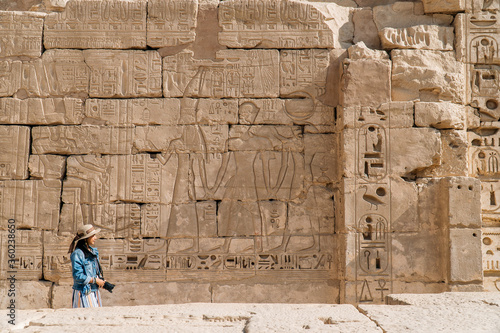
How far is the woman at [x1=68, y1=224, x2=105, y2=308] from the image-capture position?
5.09 metres

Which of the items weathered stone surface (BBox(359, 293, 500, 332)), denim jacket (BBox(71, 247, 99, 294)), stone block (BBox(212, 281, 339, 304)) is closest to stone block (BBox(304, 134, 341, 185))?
stone block (BBox(212, 281, 339, 304))

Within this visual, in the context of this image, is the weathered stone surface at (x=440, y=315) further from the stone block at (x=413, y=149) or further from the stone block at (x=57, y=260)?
the stone block at (x=57, y=260)

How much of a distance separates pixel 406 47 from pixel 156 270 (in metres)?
3.88

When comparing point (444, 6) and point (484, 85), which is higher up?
point (444, 6)

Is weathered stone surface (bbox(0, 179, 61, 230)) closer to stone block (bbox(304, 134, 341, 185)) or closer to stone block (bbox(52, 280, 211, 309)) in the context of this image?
stone block (bbox(52, 280, 211, 309))

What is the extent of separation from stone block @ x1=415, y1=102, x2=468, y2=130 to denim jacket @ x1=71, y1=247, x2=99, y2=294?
385 cm

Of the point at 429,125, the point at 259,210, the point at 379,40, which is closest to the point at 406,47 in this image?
the point at 379,40

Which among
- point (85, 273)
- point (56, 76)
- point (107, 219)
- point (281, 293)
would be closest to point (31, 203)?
Answer: point (107, 219)

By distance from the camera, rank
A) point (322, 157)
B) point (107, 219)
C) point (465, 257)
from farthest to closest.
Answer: point (322, 157), point (107, 219), point (465, 257)

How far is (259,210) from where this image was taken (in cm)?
686

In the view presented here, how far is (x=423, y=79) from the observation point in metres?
6.78

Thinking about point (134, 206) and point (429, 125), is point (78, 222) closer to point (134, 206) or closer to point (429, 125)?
point (134, 206)

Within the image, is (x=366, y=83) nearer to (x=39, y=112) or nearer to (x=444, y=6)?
(x=444, y=6)

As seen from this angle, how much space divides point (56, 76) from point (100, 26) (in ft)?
2.62
